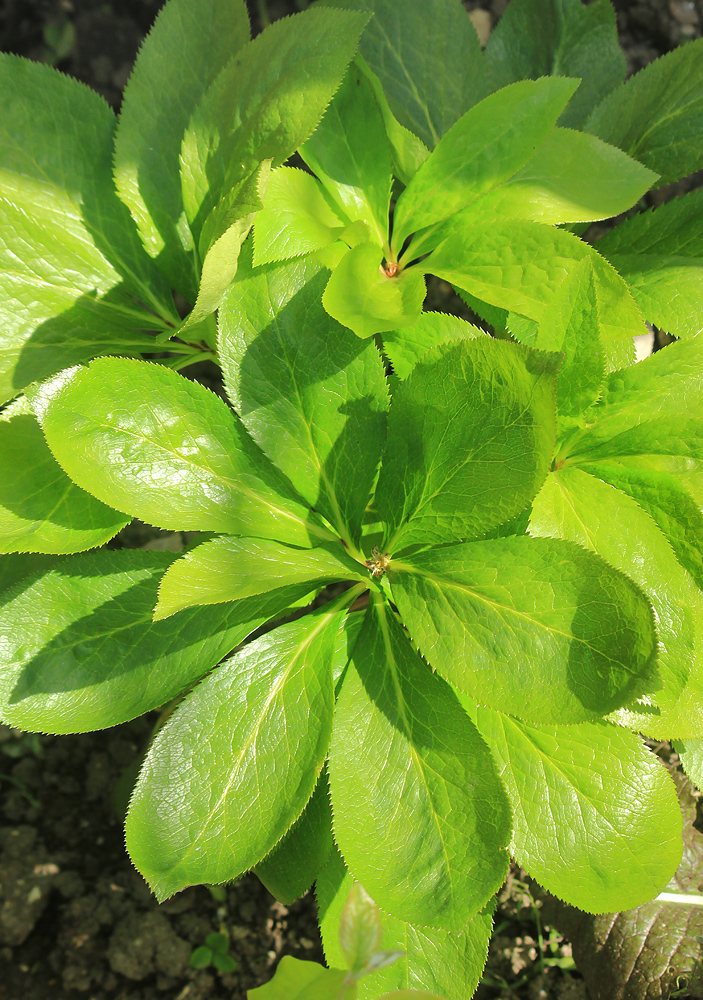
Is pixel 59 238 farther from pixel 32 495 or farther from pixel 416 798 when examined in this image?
pixel 416 798

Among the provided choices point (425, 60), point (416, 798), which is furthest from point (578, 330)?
point (425, 60)

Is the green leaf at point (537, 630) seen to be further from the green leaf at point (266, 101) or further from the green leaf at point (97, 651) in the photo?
the green leaf at point (266, 101)

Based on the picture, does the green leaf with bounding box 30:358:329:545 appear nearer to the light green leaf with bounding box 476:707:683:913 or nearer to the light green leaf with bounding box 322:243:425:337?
the light green leaf with bounding box 322:243:425:337

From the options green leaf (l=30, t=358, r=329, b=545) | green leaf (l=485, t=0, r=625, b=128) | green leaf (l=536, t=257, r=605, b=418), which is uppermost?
green leaf (l=485, t=0, r=625, b=128)

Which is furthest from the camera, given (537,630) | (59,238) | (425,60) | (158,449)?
(425,60)

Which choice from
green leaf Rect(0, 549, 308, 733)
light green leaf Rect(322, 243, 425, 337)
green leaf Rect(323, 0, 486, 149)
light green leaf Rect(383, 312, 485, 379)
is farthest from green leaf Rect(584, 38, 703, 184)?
green leaf Rect(0, 549, 308, 733)

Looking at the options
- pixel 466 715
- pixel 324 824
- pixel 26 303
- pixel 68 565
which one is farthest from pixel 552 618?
pixel 26 303
